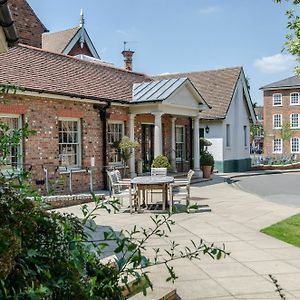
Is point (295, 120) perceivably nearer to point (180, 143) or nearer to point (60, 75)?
point (180, 143)

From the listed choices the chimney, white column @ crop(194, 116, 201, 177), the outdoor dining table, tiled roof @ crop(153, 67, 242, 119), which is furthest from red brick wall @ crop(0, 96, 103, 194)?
the chimney

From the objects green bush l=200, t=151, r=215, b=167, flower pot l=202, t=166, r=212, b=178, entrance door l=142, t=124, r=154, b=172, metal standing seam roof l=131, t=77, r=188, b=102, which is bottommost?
flower pot l=202, t=166, r=212, b=178

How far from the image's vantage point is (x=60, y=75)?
16.3m

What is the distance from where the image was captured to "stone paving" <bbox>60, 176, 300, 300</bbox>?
5195 millimetres

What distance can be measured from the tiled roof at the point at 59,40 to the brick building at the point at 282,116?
1220 inches

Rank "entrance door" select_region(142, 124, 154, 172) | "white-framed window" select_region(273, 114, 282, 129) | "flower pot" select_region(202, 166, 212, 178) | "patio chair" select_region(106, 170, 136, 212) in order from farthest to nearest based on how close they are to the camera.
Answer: "white-framed window" select_region(273, 114, 282, 129)
"flower pot" select_region(202, 166, 212, 178)
"entrance door" select_region(142, 124, 154, 172)
"patio chair" select_region(106, 170, 136, 212)

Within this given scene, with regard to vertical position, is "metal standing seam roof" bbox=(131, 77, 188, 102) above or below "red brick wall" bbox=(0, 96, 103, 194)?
above

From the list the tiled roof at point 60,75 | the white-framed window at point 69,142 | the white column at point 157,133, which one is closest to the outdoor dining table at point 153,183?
the white-framed window at point 69,142

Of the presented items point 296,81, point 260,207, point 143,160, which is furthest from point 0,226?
point 296,81

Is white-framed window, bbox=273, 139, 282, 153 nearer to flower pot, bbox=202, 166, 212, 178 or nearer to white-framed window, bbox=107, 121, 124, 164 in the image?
flower pot, bbox=202, 166, 212, 178

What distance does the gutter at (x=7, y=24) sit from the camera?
16.1 feet

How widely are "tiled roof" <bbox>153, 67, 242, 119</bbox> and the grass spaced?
18697 mm

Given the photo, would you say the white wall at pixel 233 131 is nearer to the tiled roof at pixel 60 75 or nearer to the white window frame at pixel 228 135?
the white window frame at pixel 228 135

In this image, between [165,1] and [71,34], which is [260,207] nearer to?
[165,1]
